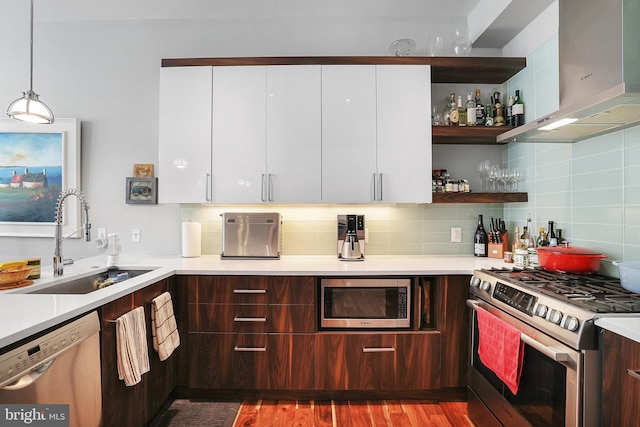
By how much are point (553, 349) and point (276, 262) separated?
1.63 meters

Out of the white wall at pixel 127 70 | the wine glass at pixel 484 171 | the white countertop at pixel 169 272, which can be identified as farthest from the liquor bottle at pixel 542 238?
the white wall at pixel 127 70

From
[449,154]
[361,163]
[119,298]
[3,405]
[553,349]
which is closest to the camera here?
[3,405]

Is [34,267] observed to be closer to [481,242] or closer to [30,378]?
[30,378]

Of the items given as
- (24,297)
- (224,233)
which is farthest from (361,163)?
(24,297)

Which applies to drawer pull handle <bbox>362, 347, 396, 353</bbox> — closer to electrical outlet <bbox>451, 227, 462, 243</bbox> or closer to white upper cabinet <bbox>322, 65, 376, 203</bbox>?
white upper cabinet <bbox>322, 65, 376, 203</bbox>

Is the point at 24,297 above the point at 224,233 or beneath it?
beneath

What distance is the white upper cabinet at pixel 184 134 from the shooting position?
243 cm

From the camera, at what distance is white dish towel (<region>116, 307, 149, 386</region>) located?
4.89 ft

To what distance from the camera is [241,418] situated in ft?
6.43

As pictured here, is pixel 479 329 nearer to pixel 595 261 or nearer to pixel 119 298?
pixel 595 261

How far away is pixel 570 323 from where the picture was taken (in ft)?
3.99

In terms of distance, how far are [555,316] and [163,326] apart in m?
1.81

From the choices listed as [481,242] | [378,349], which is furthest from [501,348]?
[481,242]

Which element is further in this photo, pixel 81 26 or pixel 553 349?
pixel 81 26
